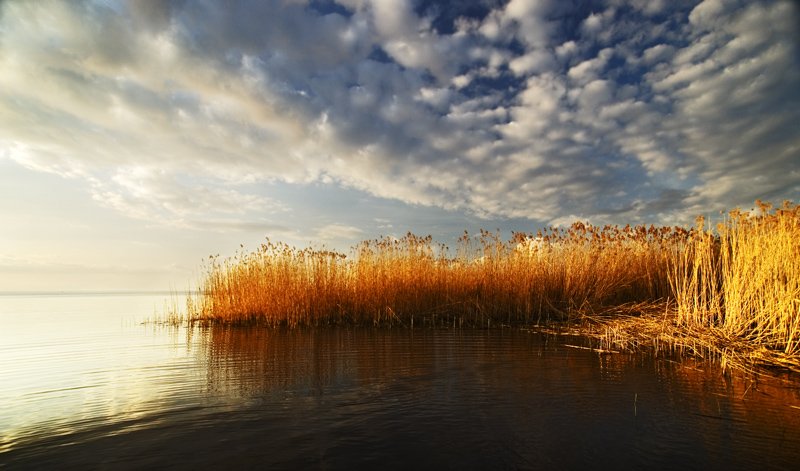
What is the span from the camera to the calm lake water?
7.73ft

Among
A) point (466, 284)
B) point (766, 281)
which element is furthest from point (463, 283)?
point (766, 281)

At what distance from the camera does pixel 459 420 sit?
2904 mm

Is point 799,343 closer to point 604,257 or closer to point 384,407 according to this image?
point 384,407

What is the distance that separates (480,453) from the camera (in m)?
2.37

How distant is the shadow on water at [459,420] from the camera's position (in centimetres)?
234

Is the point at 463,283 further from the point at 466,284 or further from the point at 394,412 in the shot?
the point at 394,412

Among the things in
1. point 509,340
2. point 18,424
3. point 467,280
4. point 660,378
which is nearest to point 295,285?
point 467,280

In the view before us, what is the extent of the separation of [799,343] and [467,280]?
6.46m

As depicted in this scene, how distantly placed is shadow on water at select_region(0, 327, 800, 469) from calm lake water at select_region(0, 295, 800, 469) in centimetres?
1

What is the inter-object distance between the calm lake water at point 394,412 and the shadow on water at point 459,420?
1cm

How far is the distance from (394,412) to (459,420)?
19.7 inches

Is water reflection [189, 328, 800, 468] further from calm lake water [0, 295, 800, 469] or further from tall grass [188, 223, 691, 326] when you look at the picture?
tall grass [188, 223, 691, 326]

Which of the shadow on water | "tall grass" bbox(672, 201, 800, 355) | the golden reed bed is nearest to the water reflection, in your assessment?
the shadow on water

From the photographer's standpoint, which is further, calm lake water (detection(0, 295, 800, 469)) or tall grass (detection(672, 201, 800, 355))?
tall grass (detection(672, 201, 800, 355))
